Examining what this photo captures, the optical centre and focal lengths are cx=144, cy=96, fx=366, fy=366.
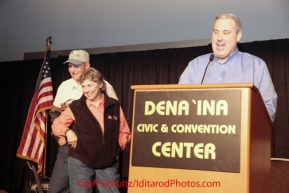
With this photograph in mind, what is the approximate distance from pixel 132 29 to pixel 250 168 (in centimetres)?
369

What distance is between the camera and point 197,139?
4.54 feet

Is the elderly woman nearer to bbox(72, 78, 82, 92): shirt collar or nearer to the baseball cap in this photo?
bbox(72, 78, 82, 92): shirt collar

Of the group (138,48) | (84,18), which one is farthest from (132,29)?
(84,18)

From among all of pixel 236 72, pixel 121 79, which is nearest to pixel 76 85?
pixel 121 79

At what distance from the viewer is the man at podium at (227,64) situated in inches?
76.3

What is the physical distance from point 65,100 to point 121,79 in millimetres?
1619

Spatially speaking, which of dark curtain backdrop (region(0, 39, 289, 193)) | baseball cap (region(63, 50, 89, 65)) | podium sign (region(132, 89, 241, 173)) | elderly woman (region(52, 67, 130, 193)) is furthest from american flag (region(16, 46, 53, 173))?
podium sign (region(132, 89, 241, 173))

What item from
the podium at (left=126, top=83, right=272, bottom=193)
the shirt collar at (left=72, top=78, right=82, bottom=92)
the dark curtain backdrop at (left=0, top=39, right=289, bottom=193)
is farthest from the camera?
the dark curtain backdrop at (left=0, top=39, right=289, bottom=193)

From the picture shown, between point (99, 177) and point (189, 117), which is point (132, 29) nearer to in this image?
point (99, 177)

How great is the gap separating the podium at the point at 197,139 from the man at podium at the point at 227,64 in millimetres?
466

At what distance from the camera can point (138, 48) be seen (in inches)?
188

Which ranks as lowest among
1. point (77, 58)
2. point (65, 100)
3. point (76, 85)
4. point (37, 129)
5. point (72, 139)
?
point (72, 139)

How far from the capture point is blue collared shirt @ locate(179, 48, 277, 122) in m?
1.89

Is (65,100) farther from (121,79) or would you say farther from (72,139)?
(121,79)
